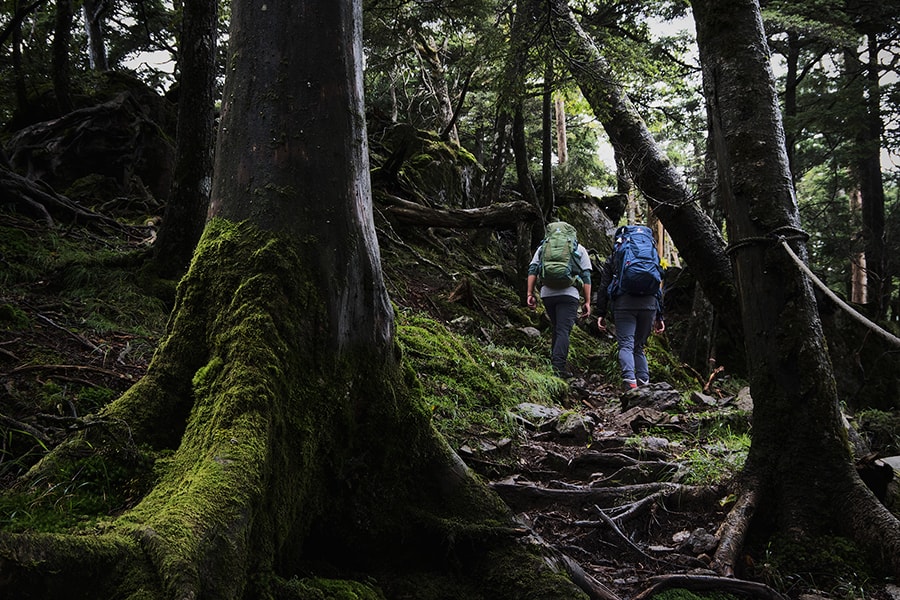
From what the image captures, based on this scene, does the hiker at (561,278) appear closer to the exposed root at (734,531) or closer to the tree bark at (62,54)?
the exposed root at (734,531)

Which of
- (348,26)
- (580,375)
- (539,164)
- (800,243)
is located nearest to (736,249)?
(800,243)

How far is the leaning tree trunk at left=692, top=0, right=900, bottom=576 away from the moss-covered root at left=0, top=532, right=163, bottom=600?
9.24 feet

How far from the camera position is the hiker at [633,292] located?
23.7ft

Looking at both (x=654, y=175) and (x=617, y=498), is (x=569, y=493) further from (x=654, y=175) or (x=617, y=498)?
(x=654, y=175)

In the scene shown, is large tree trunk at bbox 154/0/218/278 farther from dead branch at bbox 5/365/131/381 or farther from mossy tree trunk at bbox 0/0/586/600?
mossy tree trunk at bbox 0/0/586/600

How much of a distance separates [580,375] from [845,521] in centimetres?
603

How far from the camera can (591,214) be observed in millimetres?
17672

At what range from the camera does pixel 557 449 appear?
4.80m

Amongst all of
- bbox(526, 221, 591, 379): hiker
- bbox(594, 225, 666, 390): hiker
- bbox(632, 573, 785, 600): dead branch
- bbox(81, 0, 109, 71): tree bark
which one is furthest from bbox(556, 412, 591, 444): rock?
bbox(81, 0, 109, 71): tree bark

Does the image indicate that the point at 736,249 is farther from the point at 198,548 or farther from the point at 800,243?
the point at 198,548

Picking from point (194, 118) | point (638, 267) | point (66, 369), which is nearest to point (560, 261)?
point (638, 267)

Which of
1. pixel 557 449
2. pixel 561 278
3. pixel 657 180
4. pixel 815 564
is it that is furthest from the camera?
pixel 561 278

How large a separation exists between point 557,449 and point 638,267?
3348 millimetres

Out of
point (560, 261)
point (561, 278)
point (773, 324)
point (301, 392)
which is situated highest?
point (560, 261)
